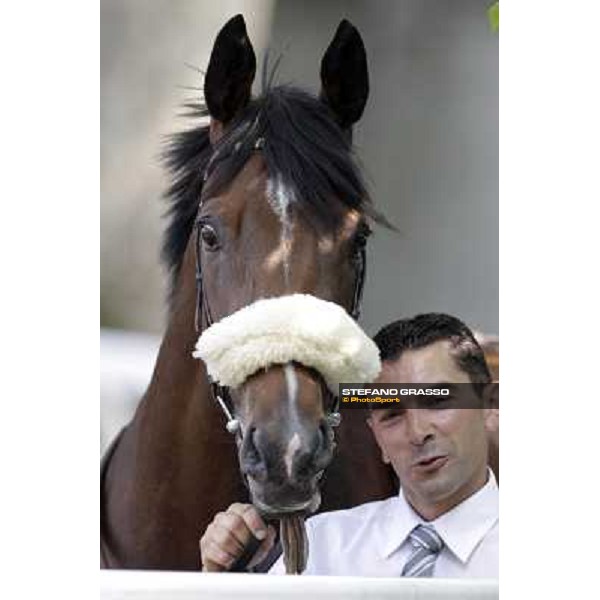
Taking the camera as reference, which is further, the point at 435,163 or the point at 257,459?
the point at 435,163

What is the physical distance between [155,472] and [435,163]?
1294mm

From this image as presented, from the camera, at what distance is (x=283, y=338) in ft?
14.7

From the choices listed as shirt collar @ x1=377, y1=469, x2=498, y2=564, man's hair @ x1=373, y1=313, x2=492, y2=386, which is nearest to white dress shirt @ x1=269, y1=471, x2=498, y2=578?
shirt collar @ x1=377, y1=469, x2=498, y2=564

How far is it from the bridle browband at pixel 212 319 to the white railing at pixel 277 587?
445 millimetres

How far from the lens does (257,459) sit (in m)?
4.46

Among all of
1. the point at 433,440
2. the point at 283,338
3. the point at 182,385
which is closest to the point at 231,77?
the point at 283,338

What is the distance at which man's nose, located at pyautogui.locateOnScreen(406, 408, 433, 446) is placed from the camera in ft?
15.7

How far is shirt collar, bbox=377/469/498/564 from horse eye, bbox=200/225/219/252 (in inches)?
38.2

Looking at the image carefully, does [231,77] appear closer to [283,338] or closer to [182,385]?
[283,338]

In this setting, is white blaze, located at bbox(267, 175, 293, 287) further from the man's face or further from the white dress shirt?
the white dress shirt

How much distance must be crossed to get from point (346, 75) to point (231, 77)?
35 centimetres
